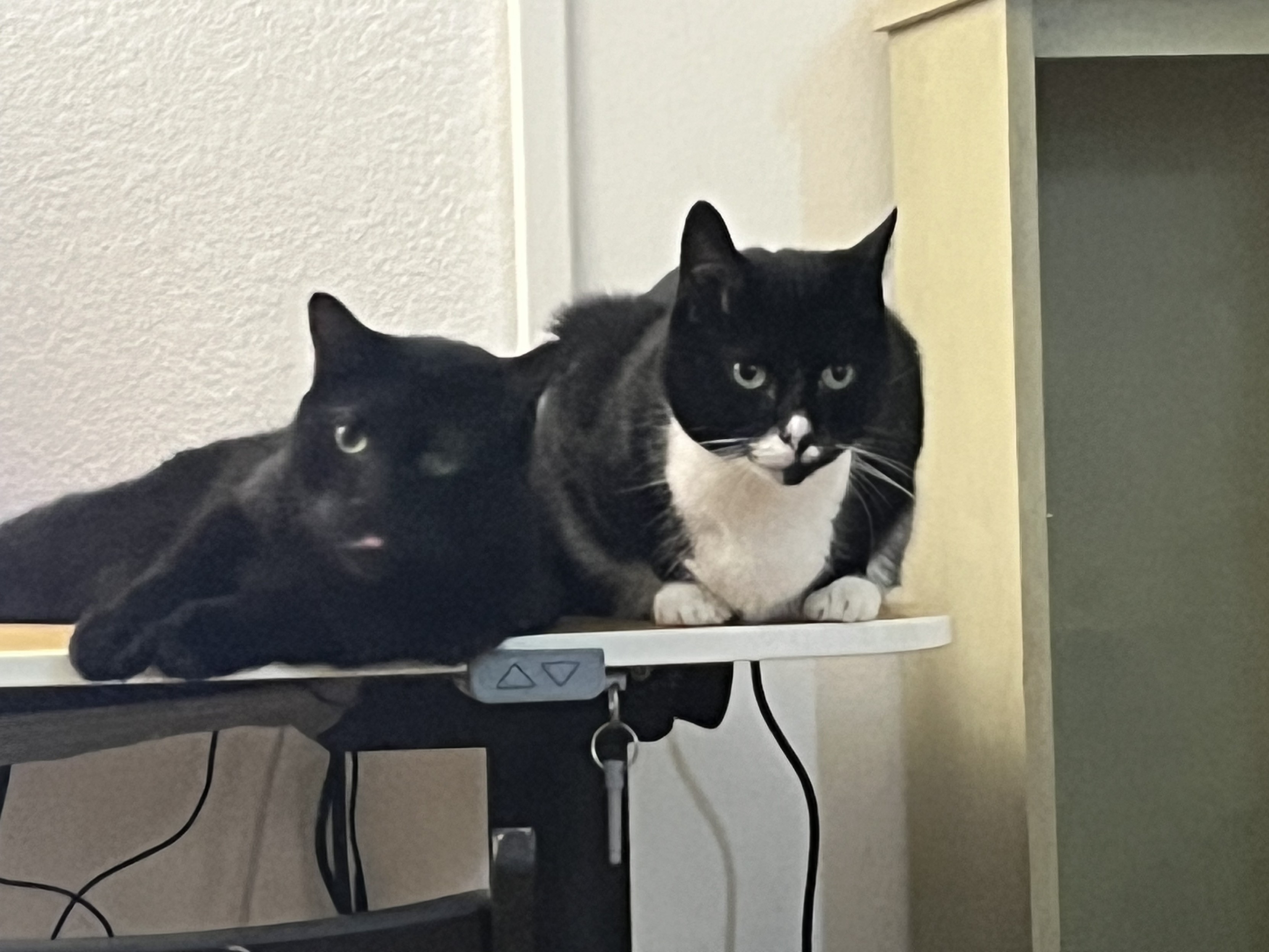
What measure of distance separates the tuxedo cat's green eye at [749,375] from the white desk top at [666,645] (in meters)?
0.12

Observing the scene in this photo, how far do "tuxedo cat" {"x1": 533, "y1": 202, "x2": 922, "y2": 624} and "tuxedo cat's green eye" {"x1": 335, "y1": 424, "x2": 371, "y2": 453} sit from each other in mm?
91

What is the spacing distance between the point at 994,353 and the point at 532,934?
1.49 ft

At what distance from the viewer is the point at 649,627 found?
0.58 m

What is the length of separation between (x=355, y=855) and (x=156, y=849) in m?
0.13

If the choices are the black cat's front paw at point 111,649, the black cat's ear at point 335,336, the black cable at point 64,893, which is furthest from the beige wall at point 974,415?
the black cable at point 64,893

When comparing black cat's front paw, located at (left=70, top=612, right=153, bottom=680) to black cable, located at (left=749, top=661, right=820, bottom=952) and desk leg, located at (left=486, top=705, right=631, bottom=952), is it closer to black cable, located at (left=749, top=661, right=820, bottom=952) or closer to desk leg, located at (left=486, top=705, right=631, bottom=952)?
desk leg, located at (left=486, top=705, right=631, bottom=952)

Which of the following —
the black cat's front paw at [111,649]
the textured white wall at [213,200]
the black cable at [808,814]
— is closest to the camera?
the black cat's front paw at [111,649]

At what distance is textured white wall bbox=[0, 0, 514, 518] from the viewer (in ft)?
2.21

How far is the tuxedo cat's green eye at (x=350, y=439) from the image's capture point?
0.56 meters

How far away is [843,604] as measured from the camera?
0.58 m

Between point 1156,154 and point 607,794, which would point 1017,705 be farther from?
point 1156,154

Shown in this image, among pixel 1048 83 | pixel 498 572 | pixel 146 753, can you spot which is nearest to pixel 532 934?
pixel 498 572

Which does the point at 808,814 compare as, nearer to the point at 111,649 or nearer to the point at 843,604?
the point at 843,604

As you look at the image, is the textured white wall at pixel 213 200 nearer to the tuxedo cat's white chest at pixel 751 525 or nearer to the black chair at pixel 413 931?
the tuxedo cat's white chest at pixel 751 525
